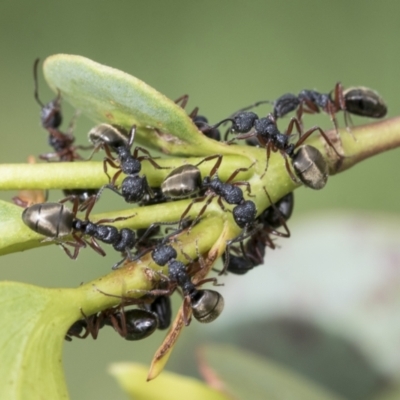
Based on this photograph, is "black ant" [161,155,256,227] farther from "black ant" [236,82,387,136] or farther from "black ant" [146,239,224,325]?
"black ant" [236,82,387,136]

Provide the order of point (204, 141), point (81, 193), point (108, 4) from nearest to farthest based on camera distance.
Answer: point (204, 141) < point (81, 193) < point (108, 4)

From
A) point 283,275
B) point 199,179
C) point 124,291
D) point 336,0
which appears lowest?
point 283,275

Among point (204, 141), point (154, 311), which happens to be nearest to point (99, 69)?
point (204, 141)

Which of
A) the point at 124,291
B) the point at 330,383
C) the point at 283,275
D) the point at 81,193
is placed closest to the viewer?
the point at 124,291

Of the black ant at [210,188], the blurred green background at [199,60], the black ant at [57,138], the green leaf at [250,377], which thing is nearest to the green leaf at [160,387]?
the green leaf at [250,377]

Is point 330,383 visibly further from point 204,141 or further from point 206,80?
point 206,80

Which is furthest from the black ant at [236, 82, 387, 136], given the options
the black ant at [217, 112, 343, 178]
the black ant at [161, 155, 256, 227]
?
the black ant at [161, 155, 256, 227]
